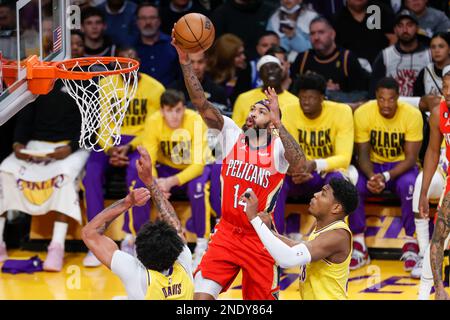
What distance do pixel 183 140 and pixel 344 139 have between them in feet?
4.79

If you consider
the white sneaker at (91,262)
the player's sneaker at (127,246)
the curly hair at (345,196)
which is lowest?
the white sneaker at (91,262)

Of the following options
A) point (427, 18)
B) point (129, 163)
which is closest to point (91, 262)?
point (129, 163)

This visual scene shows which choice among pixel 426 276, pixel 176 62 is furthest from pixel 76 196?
pixel 426 276

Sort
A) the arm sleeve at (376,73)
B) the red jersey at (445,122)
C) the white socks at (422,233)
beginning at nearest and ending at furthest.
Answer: the red jersey at (445,122), the white socks at (422,233), the arm sleeve at (376,73)

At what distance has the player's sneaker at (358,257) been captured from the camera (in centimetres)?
852

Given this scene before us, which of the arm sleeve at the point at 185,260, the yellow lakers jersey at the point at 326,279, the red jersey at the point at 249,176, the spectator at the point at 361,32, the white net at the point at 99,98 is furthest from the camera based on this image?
the spectator at the point at 361,32

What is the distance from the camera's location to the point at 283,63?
902 cm

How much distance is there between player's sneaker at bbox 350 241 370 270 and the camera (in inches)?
335

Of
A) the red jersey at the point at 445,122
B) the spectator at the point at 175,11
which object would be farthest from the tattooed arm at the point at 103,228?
the spectator at the point at 175,11

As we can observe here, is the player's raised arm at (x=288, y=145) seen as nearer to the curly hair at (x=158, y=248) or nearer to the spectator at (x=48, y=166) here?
the curly hair at (x=158, y=248)

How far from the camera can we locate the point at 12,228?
928 centimetres

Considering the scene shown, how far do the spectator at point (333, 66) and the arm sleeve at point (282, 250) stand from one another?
3.70m

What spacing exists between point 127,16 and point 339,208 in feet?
15.9
